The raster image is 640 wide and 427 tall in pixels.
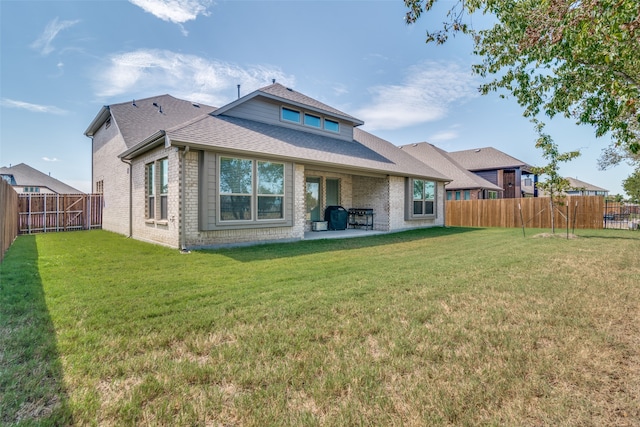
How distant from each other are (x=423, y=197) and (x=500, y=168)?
611 inches

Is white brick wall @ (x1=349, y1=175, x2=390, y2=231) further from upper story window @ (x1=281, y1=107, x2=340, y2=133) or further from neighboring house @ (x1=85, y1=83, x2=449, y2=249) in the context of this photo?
upper story window @ (x1=281, y1=107, x2=340, y2=133)

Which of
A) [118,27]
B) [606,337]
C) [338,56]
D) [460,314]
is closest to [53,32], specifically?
[118,27]

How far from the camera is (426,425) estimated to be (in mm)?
1746

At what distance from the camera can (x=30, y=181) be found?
29641 mm

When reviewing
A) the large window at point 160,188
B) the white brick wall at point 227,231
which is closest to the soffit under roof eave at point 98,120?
the large window at point 160,188

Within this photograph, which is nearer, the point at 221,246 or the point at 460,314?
the point at 460,314

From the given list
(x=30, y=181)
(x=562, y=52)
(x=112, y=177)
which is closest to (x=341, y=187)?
(x=562, y=52)

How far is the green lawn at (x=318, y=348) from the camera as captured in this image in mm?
1896

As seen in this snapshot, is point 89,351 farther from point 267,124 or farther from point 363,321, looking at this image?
point 267,124

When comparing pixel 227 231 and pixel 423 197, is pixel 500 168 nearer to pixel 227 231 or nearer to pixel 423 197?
pixel 423 197

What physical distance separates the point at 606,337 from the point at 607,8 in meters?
4.01

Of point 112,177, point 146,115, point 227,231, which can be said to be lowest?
point 227,231

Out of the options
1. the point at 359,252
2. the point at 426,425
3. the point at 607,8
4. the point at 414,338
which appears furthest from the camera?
the point at 359,252

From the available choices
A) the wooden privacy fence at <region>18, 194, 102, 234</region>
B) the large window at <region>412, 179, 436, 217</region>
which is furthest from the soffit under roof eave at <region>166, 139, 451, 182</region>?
the wooden privacy fence at <region>18, 194, 102, 234</region>
